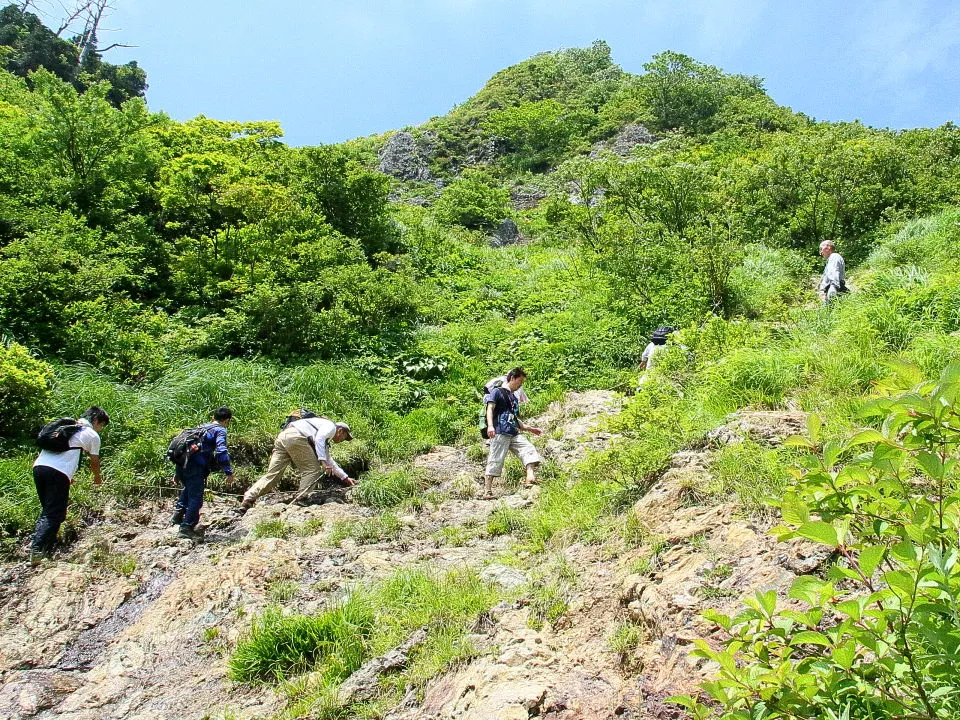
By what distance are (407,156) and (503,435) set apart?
102 feet

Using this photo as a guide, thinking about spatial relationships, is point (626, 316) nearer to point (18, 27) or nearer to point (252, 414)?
point (252, 414)

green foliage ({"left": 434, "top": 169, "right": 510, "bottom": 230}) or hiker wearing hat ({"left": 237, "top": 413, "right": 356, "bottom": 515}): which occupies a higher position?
green foliage ({"left": 434, "top": 169, "right": 510, "bottom": 230})

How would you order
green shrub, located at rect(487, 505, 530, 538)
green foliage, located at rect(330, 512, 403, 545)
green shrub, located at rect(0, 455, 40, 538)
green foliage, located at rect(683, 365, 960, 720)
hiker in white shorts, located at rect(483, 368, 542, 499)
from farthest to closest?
hiker in white shorts, located at rect(483, 368, 542, 499), green shrub, located at rect(0, 455, 40, 538), green foliage, located at rect(330, 512, 403, 545), green shrub, located at rect(487, 505, 530, 538), green foliage, located at rect(683, 365, 960, 720)

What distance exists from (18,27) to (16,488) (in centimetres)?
3546

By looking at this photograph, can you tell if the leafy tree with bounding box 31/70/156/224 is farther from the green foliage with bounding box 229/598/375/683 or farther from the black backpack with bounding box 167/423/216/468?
the green foliage with bounding box 229/598/375/683

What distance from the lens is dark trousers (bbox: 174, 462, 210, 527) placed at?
7.01 m

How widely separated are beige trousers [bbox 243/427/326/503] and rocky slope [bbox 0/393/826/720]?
33cm

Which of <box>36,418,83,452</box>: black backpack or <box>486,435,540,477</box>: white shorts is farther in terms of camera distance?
<box>486,435,540,477</box>: white shorts

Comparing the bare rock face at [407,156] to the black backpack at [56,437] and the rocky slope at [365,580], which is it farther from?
the black backpack at [56,437]

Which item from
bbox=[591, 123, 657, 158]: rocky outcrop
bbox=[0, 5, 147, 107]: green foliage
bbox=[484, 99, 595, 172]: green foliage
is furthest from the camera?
bbox=[484, 99, 595, 172]: green foliage

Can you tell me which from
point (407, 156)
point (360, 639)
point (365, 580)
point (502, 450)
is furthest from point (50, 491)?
point (407, 156)

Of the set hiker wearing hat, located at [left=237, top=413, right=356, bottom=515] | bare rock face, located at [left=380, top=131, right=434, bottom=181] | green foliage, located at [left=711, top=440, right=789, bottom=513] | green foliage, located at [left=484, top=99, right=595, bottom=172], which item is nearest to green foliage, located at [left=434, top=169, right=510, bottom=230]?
bare rock face, located at [left=380, top=131, right=434, bottom=181]

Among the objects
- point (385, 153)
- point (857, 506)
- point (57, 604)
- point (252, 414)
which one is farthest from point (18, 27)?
point (857, 506)

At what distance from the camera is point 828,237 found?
14.3m
